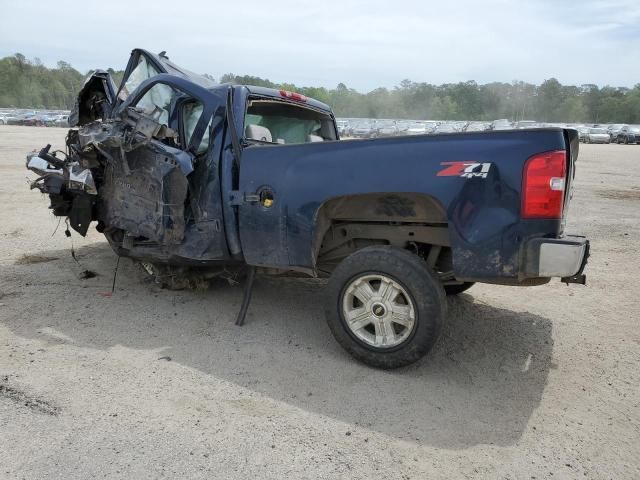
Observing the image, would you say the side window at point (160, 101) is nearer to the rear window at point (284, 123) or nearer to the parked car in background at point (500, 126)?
the rear window at point (284, 123)

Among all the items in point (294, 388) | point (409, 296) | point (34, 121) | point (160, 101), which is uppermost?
point (34, 121)

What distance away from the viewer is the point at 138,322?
4.29m

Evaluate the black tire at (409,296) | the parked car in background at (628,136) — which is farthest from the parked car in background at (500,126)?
the parked car in background at (628,136)

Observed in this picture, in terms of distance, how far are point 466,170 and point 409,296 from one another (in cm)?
88

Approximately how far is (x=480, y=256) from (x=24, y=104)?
111040mm

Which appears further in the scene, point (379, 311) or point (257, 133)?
point (257, 133)

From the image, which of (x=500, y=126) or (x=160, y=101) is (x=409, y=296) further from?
(x=500, y=126)

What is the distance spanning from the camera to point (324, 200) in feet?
11.5

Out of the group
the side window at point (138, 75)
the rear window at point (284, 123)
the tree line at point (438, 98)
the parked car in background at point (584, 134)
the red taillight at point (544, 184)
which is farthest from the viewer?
the parked car in background at point (584, 134)

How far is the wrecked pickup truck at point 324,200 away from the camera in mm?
3002

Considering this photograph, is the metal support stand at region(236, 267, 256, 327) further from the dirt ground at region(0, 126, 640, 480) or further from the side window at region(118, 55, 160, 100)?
the side window at region(118, 55, 160, 100)

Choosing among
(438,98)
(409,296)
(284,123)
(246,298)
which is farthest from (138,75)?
(438,98)

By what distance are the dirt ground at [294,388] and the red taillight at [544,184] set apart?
121 cm

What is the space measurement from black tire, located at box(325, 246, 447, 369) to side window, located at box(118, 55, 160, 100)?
2966 millimetres
